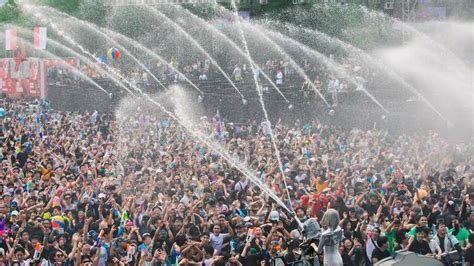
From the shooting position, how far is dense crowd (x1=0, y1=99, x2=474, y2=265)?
12.9m

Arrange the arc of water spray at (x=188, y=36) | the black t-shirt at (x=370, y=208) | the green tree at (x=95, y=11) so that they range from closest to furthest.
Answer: the black t-shirt at (x=370, y=208), the arc of water spray at (x=188, y=36), the green tree at (x=95, y=11)

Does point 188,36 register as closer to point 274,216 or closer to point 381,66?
point 381,66

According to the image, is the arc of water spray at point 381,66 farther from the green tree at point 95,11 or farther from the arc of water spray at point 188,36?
the green tree at point 95,11

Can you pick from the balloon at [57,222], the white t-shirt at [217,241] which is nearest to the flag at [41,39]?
the balloon at [57,222]

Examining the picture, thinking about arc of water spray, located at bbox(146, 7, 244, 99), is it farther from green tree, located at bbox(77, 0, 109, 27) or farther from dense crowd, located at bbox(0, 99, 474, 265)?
dense crowd, located at bbox(0, 99, 474, 265)

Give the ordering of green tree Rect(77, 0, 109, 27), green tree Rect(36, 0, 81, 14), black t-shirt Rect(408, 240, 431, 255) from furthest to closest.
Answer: green tree Rect(36, 0, 81, 14), green tree Rect(77, 0, 109, 27), black t-shirt Rect(408, 240, 431, 255)

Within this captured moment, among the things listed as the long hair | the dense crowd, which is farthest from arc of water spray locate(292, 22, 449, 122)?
the long hair

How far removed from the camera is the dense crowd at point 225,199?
12.9 m

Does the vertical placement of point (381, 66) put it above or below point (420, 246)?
below

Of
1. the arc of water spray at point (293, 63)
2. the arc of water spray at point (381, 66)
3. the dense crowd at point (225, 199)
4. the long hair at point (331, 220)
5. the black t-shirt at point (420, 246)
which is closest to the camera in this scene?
the long hair at point (331, 220)

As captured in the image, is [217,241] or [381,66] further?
[381,66]

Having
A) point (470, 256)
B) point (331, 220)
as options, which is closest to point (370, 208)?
point (470, 256)

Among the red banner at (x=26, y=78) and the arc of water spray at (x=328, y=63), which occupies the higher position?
the arc of water spray at (x=328, y=63)

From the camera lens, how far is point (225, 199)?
51.5 ft
